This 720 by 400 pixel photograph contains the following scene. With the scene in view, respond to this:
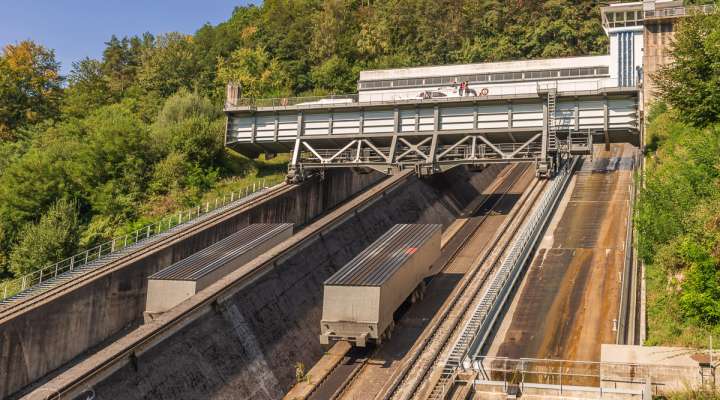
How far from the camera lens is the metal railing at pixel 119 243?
29172mm

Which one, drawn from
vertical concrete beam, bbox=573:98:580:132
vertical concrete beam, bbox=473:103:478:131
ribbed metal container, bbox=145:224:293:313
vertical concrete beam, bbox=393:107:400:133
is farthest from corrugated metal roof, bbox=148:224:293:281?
vertical concrete beam, bbox=573:98:580:132

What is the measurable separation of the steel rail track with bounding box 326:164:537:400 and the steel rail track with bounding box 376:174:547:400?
138 centimetres

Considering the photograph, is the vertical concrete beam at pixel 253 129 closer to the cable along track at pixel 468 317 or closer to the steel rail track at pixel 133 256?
the steel rail track at pixel 133 256

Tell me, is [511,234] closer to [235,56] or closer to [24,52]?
[235,56]

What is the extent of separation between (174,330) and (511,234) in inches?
798

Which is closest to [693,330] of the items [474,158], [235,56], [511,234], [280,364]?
[280,364]

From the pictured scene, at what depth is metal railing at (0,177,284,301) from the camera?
95.7 ft

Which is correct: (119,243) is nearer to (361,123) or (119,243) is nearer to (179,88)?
(361,123)

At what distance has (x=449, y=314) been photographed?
2614cm

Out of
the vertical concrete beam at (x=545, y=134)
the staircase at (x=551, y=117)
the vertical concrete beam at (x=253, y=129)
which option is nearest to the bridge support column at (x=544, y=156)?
the vertical concrete beam at (x=545, y=134)

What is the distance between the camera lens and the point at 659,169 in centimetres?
3388

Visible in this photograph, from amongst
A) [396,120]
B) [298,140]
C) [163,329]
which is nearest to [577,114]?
[396,120]

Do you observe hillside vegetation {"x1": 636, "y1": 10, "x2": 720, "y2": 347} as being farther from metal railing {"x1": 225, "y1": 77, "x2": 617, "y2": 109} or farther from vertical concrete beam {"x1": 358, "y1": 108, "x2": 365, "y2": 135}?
vertical concrete beam {"x1": 358, "y1": 108, "x2": 365, "y2": 135}

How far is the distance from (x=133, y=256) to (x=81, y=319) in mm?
4281
